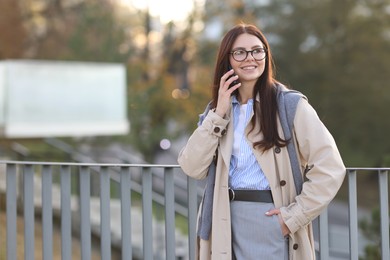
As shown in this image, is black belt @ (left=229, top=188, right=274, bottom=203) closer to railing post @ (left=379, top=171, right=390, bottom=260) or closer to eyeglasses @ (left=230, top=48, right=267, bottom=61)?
eyeglasses @ (left=230, top=48, right=267, bottom=61)

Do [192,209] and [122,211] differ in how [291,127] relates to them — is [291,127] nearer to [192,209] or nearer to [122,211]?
[192,209]

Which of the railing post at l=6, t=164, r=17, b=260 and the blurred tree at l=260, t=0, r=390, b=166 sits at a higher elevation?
the blurred tree at l=260, t=0, r=390, b=166

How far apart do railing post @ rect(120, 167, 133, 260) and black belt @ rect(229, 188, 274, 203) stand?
92 centimetres

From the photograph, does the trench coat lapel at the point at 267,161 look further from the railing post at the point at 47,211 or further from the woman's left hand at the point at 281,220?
the railing post at the point at 47,211

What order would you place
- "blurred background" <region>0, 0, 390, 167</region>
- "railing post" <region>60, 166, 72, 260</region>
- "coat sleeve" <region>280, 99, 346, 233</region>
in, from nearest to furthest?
1. "coat sleeve" <region>280, 99, 346, 233</region>
2. "railing post" <region>60, 166, 72, 260</region>
3. "blurred background" <region>0, 0, 390, 167</region>

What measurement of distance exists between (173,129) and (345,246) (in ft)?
25.7

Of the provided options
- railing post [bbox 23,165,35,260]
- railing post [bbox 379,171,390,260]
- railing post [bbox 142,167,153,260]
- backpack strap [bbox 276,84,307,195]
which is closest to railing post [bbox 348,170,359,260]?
railing post [bbox 379,171,390,260]

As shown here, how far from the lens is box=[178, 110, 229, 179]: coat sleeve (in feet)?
9.58

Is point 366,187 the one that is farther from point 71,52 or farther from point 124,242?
point 124,242

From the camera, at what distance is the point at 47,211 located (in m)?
3.86

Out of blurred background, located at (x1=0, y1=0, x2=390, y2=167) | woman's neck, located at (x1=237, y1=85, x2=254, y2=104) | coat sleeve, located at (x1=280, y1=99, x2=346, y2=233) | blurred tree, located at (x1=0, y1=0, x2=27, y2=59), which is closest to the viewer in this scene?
coat sleeve, located at (x1=280, y1=99, x2=346, y2=233)

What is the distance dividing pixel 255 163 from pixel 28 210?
1.54 metres

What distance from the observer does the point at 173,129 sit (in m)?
21.0

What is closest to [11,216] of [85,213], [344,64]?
[85,213]
